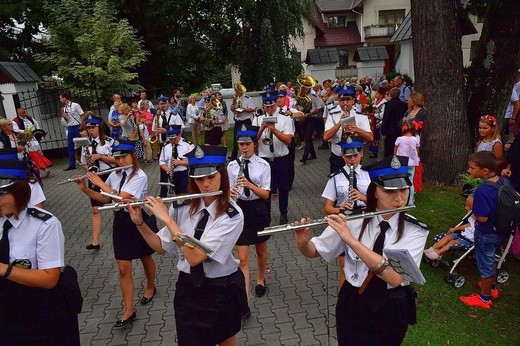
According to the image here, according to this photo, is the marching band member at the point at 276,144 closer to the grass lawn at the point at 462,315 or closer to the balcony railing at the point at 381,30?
the grass lawn at the point at 462,315

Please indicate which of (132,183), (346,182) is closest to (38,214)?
(132,183)

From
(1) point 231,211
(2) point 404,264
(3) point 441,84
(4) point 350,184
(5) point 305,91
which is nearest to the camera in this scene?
(2) point 404,264

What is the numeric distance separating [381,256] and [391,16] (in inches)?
1864

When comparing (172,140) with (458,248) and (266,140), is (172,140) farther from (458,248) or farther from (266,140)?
(458,248)

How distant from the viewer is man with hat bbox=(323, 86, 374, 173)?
7.18 meters

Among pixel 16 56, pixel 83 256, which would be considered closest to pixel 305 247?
pixel 83 256

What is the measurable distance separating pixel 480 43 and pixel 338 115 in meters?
4.71

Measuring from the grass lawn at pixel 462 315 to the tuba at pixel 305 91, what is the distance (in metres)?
6.76

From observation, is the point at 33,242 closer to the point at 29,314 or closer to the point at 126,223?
the point at 29,314

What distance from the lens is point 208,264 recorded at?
351 centimetres

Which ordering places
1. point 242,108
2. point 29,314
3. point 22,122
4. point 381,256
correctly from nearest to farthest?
point 381,256, point 29,314, point 22,122, point 242,108

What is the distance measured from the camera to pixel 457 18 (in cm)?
927

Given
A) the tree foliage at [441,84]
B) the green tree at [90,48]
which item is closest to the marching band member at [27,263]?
the tree foliage at [441,84]

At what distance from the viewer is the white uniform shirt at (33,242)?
319cm
